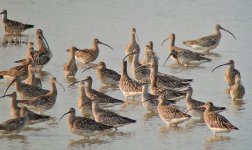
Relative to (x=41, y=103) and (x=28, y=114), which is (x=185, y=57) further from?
(x=28, y=114)

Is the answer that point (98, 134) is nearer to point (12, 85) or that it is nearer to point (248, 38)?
point (12, 85)

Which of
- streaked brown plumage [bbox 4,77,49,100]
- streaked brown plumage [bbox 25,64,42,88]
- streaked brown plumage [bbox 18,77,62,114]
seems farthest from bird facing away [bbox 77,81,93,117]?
streaked brown plumage [bbox 25,64,42,88]

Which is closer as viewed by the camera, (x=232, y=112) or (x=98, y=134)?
(x=98, y=134)

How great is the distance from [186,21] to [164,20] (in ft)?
2.08

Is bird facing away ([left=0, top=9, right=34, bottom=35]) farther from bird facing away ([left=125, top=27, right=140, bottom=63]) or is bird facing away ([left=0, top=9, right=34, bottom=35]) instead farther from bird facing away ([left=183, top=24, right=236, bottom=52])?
bird facing away ([left=183, top=24, right=236, bottom=52])

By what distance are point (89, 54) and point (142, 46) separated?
222 centimetres

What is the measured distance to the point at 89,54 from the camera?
1758cm

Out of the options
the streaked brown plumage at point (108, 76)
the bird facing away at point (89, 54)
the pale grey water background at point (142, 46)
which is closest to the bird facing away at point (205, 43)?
the pale grey water background at point (142, 46)

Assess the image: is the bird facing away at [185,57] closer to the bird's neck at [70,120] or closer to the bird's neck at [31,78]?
the bird's neck at [31,78]

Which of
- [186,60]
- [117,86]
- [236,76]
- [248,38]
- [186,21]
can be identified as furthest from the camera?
[186,21]

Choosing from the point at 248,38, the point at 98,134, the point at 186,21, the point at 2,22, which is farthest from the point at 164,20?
the point at 98,134

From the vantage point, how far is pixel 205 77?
1606 centimetres

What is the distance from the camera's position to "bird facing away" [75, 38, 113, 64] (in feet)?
57.7

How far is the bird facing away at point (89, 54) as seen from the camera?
1759cm
